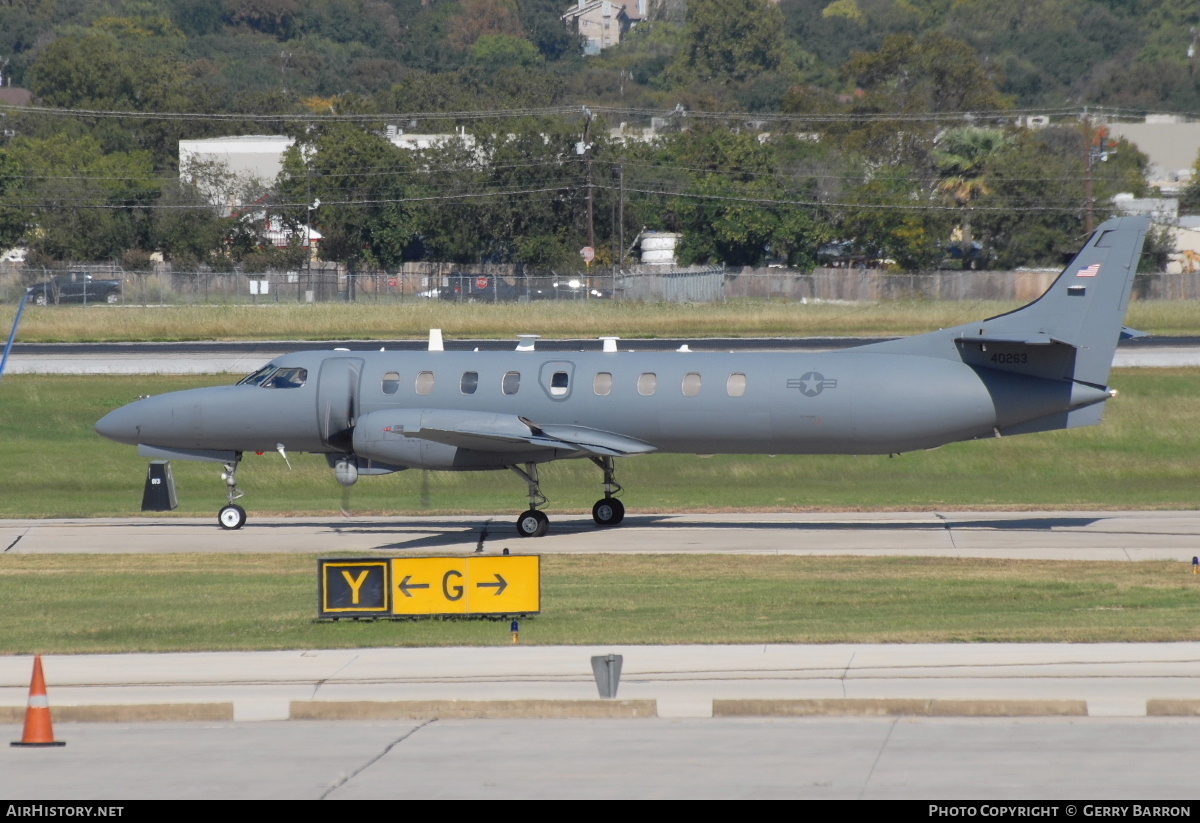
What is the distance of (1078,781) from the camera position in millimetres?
10562

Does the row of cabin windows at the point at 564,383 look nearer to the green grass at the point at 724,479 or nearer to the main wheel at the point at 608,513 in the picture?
the main wheel at the point at 608,513

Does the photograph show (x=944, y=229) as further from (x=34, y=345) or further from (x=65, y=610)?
(x=65, y=610)

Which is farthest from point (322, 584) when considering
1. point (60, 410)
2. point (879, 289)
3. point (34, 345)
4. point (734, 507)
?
point (879, 289)

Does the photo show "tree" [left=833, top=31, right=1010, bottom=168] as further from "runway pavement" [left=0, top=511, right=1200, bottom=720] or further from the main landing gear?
"runway pavement" [left=0, top=511, right=1200, bottom=720]

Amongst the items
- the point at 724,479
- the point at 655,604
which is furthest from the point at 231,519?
the point at 724,479

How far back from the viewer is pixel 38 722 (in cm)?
1216

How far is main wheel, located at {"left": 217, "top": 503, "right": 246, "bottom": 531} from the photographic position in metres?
28.0

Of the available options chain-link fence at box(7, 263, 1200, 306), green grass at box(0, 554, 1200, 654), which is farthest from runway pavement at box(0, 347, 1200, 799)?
chain-link fence at box(7, 263, 1200, 306)

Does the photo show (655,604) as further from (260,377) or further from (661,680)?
(260,377)

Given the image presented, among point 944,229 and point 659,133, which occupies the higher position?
point 659,133

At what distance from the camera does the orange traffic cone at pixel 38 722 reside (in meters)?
12.1

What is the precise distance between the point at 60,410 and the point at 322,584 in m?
27.5

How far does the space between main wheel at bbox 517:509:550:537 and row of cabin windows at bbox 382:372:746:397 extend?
7.32 feet

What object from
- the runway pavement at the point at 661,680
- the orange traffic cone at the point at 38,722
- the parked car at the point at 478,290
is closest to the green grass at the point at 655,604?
the runway pavement at the point at 661,680
